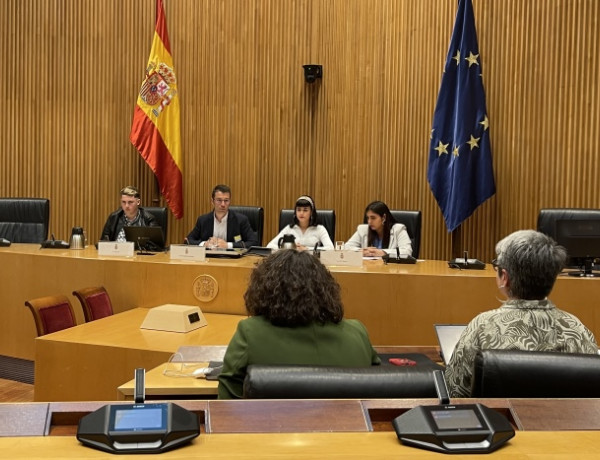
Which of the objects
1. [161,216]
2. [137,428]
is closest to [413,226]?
[161,216]

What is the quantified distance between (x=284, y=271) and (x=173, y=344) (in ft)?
4.56

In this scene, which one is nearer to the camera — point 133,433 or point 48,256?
point 133,433

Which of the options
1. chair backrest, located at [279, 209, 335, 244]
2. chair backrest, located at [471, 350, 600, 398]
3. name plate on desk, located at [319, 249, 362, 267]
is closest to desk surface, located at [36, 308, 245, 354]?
name plate on desk, located at [319, 249, 362, 267]

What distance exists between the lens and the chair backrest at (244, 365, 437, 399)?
170 cm

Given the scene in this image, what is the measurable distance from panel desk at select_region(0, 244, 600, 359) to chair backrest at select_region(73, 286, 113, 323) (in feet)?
0.84

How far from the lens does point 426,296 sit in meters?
4.14

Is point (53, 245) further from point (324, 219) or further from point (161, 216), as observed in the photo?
point (324, 219)

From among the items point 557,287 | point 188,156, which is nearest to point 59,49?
point 188,156

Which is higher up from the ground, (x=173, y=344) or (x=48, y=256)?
(x=48, y=256)

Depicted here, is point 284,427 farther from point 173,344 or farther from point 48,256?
point 48,256

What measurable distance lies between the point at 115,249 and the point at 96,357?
147 cm

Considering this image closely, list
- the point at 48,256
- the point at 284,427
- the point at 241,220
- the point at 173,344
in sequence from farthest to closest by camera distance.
A: the point at 241,220 < the point at 48,256 < the point at 173,344 < the point at 284,427

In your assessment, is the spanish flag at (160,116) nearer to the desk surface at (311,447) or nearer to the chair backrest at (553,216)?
the chair backrest at (553,216)

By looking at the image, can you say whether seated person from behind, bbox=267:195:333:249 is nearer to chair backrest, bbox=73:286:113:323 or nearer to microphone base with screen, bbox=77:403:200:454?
chair backrest, bbox=73:286:113:323
